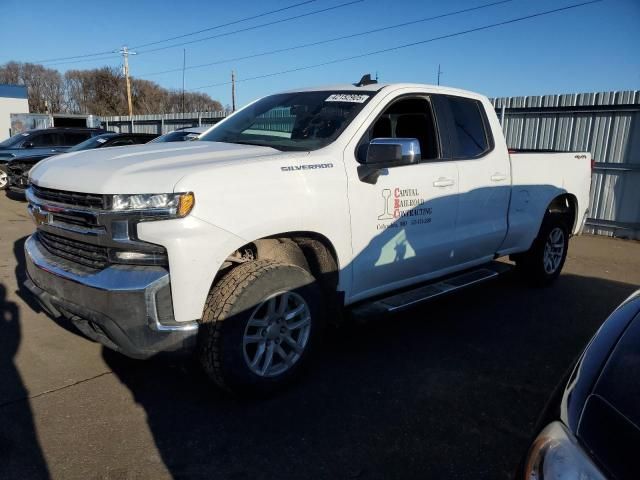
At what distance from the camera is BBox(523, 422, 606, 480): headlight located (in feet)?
3.87

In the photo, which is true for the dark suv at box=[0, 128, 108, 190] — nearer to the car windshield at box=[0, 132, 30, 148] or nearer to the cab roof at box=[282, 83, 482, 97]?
the car windshield at box=[0, 132, 30, 148]

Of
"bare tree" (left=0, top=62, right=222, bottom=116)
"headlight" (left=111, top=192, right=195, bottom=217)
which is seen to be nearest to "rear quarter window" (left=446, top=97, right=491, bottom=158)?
"headlight" (left=111, top=192, right=195, bottom=217)

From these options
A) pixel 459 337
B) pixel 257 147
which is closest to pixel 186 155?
pixel 257 147

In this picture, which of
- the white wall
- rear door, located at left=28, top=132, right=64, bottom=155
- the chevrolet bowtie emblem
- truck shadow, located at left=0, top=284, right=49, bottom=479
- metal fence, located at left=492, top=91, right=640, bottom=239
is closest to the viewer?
truck shadow, located at left=0, top=284, right=49, bottom=479

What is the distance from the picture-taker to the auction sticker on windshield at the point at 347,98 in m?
3.78

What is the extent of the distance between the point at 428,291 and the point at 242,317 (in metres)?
1.73

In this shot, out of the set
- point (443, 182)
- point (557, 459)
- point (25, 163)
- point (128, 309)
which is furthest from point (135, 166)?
point (25, 163)

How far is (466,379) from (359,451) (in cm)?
121

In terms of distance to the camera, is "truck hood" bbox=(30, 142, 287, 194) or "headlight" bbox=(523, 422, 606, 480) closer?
"headlight" bbox=(523, 422, 606, 480)

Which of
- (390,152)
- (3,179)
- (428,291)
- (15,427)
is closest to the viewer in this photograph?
(15,427)

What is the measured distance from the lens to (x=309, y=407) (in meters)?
3.15

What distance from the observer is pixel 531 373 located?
376cm

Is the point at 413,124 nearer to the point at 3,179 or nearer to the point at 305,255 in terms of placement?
the point at 305,255

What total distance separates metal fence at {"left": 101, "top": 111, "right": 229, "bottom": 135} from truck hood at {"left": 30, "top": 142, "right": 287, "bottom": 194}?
14007 millimetres
